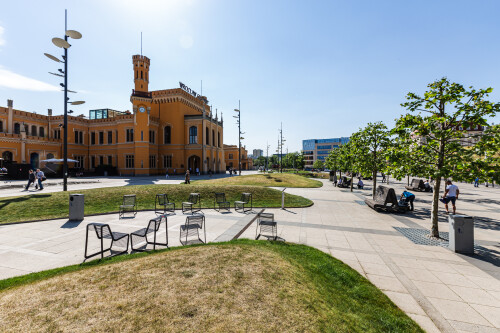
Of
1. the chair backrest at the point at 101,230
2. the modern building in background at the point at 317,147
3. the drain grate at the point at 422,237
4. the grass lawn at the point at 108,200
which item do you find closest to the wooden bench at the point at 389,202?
the drain grate at the point at 422,237

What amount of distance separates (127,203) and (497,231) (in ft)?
53.8

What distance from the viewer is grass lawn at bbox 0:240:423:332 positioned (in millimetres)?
2730

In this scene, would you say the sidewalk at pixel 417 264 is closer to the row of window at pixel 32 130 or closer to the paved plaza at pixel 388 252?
the paved plaza at pixel 388 252

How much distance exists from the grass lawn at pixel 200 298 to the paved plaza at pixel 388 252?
807 millimetres

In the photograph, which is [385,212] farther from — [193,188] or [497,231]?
[193,188]

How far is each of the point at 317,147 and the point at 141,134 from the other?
9529 cm

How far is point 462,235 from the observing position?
6.48 meters

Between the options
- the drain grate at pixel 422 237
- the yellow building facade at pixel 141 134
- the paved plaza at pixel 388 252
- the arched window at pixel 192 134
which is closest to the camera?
the paved plaza at pixel 388 252

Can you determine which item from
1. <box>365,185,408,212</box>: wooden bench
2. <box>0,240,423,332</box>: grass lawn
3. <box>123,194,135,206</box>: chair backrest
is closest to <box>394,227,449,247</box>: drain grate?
<box>365,185,408,212</box>: wooden bench

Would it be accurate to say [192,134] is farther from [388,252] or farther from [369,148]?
[388,252]

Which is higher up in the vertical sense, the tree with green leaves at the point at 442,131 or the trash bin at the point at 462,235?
the tree with green leaves at the point at 442,131

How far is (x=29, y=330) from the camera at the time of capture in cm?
250

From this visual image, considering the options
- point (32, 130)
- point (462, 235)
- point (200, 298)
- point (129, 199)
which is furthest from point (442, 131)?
point (32, 130)

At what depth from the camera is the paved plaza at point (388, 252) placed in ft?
13.0
